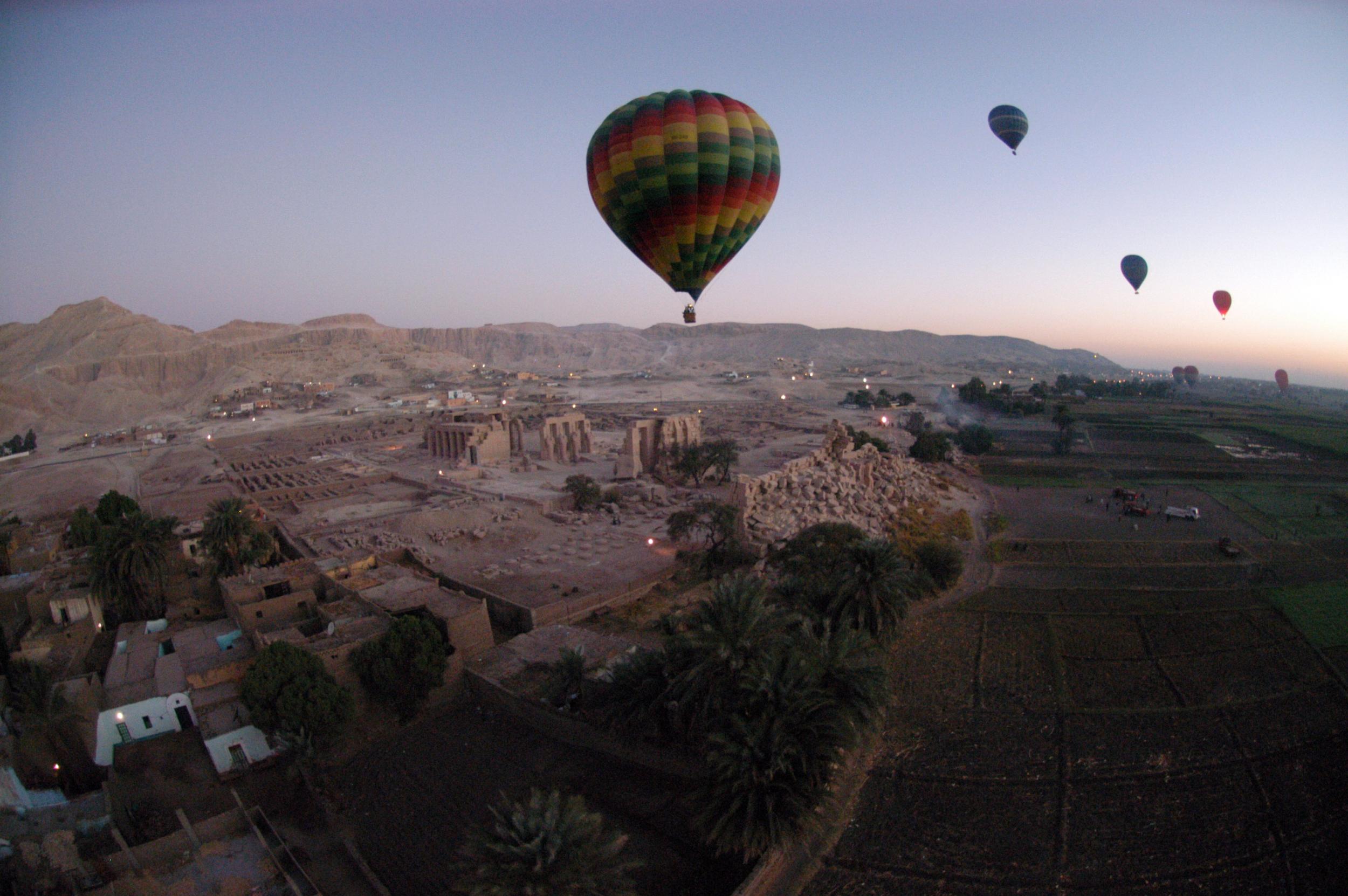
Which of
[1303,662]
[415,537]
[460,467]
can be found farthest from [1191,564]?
[460,467]

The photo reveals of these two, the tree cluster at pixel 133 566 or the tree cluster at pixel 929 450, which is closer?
the tree cluster at pixel 133 566

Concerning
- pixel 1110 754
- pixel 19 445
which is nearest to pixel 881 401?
pixel 1110 754

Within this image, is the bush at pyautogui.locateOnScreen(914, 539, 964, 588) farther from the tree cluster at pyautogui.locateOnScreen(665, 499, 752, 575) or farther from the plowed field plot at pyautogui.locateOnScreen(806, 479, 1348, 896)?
the tree cluster at pyautogui.locateOnScreen(665, 499, 752, 575)

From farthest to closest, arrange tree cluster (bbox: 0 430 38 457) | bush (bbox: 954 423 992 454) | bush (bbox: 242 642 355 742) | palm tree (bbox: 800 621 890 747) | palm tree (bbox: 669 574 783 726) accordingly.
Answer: tree cluster (bbox: 0 430 38 457)
bush (bbox: 954 423 992 454)
bush (bbox: 242 642 355 742)
palm tree (bbox: 669 574 783 726)
palm tree (bbox: 800 621 890 747)

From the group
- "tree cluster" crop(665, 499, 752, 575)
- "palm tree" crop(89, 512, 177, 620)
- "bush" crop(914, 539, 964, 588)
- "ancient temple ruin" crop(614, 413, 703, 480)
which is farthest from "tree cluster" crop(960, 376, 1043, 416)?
"palm tree" crop(89, 512, 177, 620)

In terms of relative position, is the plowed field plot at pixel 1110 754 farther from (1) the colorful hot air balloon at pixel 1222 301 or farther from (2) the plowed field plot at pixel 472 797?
(1) the colorful hot air balloon at pixel 1222 301

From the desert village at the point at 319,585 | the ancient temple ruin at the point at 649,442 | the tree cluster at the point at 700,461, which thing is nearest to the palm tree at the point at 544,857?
the desert village at the point at 319,585

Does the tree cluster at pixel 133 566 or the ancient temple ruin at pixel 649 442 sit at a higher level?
the ancient temple ruin at pixel 649 442
